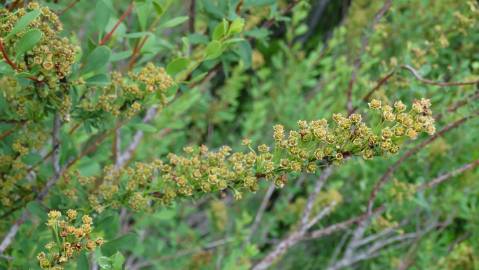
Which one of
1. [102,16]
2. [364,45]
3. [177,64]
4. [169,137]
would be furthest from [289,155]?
[169,137]

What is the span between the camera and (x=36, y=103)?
1.33 meters

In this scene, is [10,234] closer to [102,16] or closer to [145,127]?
[145,127]

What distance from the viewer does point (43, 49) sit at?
1.18 m

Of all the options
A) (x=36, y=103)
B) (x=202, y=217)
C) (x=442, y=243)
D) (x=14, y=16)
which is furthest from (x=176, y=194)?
(x=202, y=217)

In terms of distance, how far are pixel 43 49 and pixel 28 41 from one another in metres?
0.07

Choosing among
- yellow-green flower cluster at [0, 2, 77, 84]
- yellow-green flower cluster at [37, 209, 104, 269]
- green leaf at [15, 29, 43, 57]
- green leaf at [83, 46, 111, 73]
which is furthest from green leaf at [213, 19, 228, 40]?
yellow-green flower cluster at [37, 209, 104, 269]

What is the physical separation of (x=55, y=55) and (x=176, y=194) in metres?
0.38

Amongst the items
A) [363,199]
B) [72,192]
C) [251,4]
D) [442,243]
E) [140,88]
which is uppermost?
[251,4]

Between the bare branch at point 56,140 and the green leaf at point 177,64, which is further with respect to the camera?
the green leaf at point 177,64

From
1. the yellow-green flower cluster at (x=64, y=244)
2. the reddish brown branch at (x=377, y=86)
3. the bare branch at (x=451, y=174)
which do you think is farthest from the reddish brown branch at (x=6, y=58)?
the bare branch at (x=451, y=174)

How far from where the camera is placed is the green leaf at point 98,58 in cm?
135

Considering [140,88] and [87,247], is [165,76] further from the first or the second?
[87,247]

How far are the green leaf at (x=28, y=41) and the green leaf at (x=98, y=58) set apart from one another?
0.22 metres

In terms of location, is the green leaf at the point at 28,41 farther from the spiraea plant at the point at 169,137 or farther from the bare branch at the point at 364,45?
the bare branch at the point at 364,45
